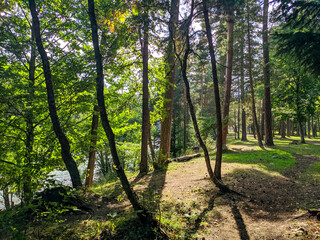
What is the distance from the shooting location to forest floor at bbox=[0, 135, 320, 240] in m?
3.49

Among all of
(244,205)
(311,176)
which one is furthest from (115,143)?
(311,176)

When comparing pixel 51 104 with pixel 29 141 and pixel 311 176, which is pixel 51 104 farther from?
pixel 311 176

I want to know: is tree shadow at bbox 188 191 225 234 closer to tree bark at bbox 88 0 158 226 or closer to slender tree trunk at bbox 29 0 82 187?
tree bark at bbox 88 0 158 226

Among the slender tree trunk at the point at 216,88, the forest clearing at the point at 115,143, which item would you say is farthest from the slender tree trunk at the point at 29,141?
the slender tree trunk at the point at 216,88

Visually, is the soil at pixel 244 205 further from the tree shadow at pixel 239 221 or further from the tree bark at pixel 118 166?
the tree bark at pixel 118 166

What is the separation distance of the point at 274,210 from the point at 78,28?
10245 millimetres

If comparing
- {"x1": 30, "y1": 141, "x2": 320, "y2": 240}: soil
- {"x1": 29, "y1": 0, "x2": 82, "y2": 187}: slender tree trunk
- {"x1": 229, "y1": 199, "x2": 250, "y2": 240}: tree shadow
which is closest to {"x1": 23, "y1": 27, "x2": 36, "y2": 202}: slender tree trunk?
{"x1": 29, "y1": 0, "x2": 82, "y2": 187}: slender tree trunk

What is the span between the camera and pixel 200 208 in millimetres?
4875

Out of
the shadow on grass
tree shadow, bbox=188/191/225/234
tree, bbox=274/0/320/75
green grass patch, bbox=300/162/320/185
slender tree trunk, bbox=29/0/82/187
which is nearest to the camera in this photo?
tree shadow, bbox=188/191/225/234

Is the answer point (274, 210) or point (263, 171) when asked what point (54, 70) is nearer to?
point (274, 210)

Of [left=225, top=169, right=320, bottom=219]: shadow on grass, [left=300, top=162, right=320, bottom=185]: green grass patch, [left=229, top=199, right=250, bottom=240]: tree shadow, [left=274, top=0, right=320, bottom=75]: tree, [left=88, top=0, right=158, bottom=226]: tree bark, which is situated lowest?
[left=229, top=199, right=250, bottom=240]: tree shadow

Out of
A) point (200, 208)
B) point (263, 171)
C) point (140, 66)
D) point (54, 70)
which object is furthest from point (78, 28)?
point (263, 171)

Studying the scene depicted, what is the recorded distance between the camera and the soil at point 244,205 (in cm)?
365

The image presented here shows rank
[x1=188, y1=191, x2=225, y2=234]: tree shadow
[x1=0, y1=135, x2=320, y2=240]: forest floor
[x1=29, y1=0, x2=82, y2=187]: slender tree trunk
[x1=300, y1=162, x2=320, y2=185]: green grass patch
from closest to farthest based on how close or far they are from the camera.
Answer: [x1=0, y1=135, x2=320, y2=240]: forest floor, [x1=188, y1=191, x2=225, y2=234]: tree shadow, [x1=29, y1=0, x2=82, y2=187]: slender tree trunk, [x1=300, y1=162, x2=320, y2=185]: green grass patch
